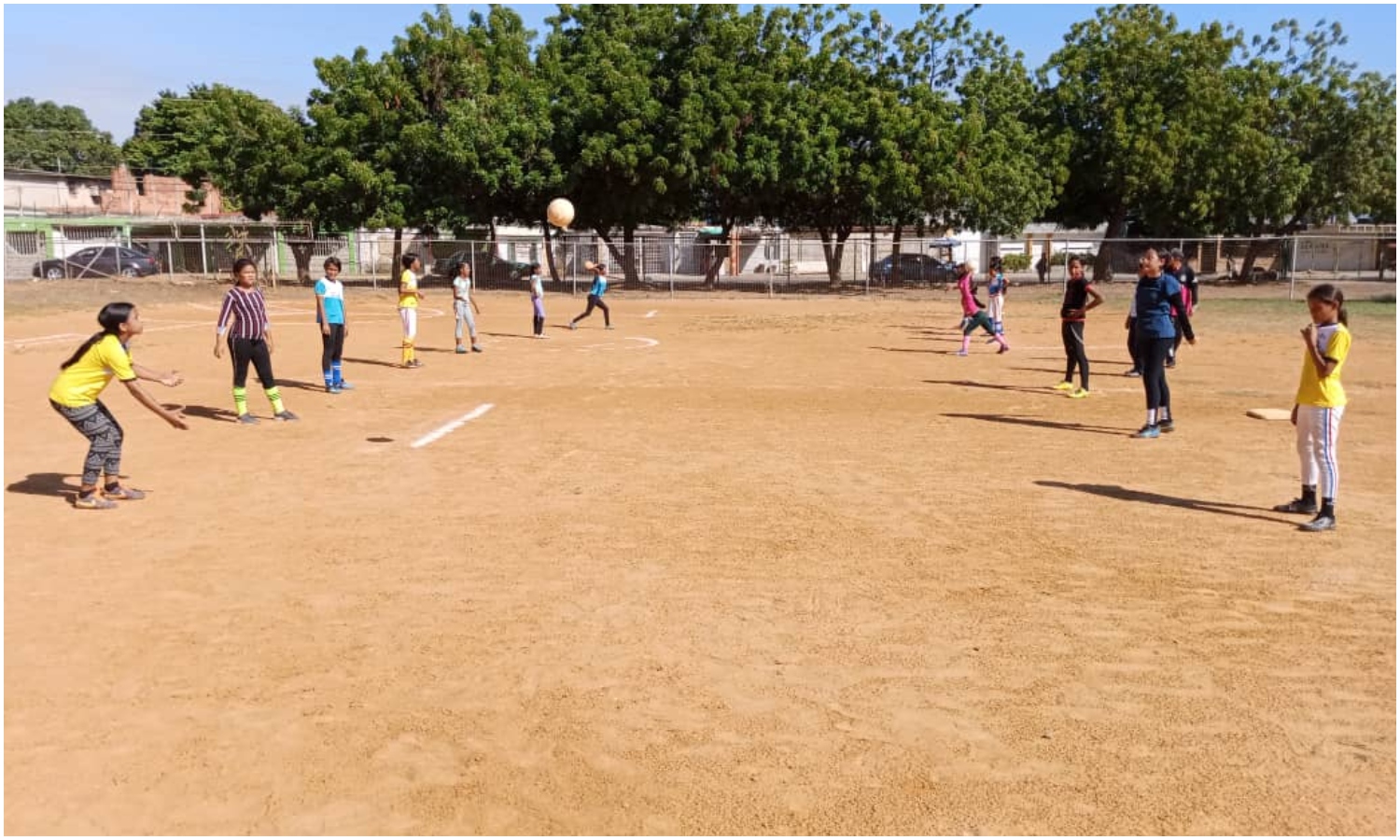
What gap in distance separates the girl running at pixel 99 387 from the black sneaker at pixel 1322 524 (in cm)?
887

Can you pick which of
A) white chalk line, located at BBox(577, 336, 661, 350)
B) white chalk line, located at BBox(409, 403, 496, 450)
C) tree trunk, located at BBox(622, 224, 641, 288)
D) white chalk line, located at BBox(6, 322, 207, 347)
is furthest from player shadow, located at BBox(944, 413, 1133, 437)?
tree trunk, located at BBox(622, 224, 641, 288)

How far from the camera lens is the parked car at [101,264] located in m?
40.2

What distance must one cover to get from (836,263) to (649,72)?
35.6ft

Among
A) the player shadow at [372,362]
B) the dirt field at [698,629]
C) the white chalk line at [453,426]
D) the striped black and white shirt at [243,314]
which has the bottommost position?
the dirt field at [698,629]

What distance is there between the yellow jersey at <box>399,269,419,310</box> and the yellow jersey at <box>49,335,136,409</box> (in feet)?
25.9

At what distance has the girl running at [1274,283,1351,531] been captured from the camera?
783 centimetres

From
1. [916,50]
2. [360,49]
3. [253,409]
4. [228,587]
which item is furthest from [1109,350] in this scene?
[360,49]

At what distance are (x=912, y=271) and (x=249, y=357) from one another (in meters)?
36.0

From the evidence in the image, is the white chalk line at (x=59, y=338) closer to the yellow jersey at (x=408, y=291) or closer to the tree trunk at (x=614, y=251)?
the yellow jersey at (x=408, y=291)

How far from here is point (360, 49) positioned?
141 ft

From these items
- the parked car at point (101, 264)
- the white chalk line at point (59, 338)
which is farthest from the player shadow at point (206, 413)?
the parked car at point (101, 264)

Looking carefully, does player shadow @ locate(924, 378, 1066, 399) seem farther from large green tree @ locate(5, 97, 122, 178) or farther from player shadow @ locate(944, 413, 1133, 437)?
large green tree @ locate(5, 97, 122, 178)

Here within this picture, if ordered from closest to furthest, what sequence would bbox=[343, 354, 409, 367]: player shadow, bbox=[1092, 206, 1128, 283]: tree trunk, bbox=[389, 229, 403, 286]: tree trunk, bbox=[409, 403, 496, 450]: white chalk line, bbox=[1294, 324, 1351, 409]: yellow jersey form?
bbox=[1294, 324, 1351, 409]: yellow jersey, bbox=[409, 403, 496, 450]: white chalk line, bbox=[343, 354, 409, 367]: player shadow, bbox=[389, 229, 403, 286]: tree trunk, bbox=[1092, 206, 1128, 283]: tree trunk

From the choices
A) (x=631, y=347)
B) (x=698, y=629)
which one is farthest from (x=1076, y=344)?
(x=698, y=629)
